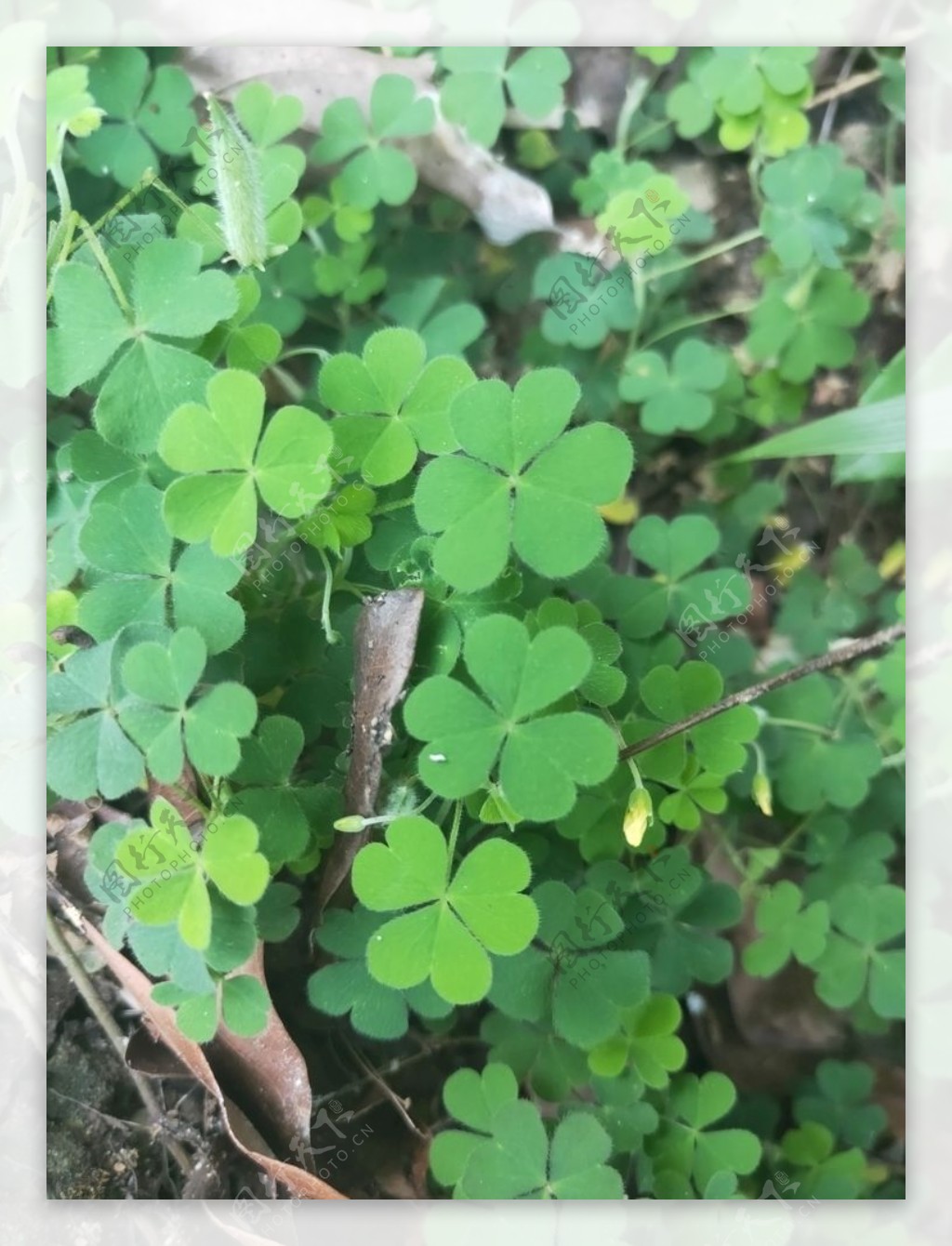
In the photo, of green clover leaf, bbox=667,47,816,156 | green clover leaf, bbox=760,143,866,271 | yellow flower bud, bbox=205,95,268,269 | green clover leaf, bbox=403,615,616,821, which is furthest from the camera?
green clover leaf, bbox=760,143,866,271

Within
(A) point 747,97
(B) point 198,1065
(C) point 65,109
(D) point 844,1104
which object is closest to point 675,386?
(A) point 747,97

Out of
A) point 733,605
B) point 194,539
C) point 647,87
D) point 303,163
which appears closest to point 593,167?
point 647,87

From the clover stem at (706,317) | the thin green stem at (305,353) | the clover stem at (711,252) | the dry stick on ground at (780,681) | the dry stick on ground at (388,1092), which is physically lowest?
the dry stick on ground at (388,1092)

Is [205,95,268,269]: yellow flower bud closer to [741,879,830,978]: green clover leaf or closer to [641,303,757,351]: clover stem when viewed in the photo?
[641,303,757,351]: clover stem

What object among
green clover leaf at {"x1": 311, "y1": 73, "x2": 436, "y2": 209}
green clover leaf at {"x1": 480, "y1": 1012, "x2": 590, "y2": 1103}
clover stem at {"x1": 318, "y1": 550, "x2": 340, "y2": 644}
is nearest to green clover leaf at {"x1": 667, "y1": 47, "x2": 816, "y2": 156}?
green clover leaf at {"x1": 311, "y1": 73, "x2": 436, "y2": 209}

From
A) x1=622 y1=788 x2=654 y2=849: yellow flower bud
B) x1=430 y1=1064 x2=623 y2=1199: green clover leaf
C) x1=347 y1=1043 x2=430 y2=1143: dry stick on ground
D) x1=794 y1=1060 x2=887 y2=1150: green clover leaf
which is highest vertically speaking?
x1=622 y1=788 x2=654 y2=849: yellow flower bud

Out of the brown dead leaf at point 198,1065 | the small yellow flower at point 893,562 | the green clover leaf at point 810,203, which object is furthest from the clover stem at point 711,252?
the brown dead leaf at point 198,1065

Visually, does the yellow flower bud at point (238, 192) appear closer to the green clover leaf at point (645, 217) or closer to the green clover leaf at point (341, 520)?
the green clover leaf at point (341, 520)
